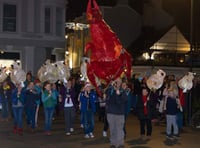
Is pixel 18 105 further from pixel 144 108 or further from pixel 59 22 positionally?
pixel 59 22

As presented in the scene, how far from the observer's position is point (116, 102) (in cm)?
1239

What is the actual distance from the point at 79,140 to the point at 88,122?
0.83 meters

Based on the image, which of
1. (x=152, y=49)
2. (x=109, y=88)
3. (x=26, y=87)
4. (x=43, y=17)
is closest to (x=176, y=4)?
(x=152, y=49)

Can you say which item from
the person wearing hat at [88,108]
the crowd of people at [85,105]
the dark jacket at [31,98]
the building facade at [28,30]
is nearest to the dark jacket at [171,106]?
the crowd of people at [85,105]

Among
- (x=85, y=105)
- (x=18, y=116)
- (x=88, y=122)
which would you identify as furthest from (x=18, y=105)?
(x=88, y=122)

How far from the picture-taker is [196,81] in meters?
21.2

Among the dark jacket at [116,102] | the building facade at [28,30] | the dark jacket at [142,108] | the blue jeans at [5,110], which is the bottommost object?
the blue jeans at [5,110]

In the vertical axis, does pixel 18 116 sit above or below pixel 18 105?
below

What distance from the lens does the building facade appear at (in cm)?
3170

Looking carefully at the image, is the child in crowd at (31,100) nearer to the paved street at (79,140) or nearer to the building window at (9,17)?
the paved street at (79,140)

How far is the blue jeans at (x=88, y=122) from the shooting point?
50.1 feet

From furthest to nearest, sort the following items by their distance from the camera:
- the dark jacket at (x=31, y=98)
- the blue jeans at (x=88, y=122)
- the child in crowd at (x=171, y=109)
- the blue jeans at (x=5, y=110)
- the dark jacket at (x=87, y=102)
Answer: the blue jeans at (x=5, y=110) < the dark jacket at (x=31, y=98) < the dark jacket at (x=87, y=102) < the blue jeans at (x=88, y=122) < the child in crowd at (x=171, y=109)

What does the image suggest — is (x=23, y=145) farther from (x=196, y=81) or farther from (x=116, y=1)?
(x=116, y=1)

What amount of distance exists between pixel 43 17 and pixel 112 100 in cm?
2096
